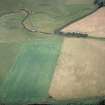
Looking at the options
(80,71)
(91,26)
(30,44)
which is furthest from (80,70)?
(91,26)

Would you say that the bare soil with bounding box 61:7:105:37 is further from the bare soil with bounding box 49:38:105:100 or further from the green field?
the bare soil with bounding box 49:38:105:100

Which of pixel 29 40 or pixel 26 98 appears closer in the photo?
pixel 26 98

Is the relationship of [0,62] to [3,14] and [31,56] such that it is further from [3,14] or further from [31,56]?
[3,14]

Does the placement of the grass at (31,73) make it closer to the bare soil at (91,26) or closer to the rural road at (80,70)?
the rural road at (80,70)

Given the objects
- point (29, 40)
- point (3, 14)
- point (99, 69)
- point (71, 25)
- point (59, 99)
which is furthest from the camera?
point (3, 14)

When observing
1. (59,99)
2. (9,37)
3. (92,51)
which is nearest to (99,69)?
(92,51)

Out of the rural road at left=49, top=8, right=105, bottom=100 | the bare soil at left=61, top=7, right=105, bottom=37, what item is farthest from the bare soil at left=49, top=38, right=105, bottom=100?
the bare soil at left=61, top=7, right=105, bottom=37

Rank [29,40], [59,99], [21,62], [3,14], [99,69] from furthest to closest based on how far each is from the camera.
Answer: [3,14], [29,40], [21,62], [99,69], [59,99]

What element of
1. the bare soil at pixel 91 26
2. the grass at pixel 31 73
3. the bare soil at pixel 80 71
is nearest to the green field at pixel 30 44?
the grass at pixel 31 73
